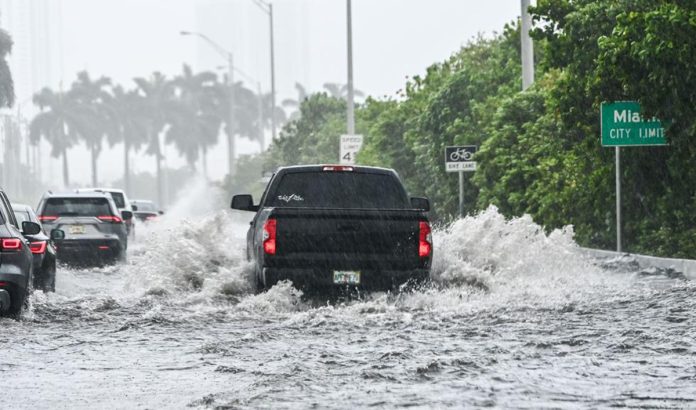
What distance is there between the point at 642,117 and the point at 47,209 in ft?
39.0

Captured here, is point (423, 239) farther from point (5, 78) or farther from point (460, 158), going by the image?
point (5, 78)

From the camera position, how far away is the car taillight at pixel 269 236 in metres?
15.6

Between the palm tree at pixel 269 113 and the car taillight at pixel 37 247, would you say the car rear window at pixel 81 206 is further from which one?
the palm tree at pixel 269 113

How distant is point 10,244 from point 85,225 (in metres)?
13.3

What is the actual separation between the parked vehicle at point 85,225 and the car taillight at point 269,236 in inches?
499

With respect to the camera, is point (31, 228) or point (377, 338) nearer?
point (377, 338)

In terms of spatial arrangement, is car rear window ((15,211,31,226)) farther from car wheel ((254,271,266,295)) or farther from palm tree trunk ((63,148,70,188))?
palm tree trunk ((63,148,70,188))

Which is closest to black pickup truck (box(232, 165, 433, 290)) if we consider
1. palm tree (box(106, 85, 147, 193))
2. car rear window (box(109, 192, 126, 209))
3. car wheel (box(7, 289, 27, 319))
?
car wheel (box(7, 289, 27, 319))

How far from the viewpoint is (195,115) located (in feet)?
457

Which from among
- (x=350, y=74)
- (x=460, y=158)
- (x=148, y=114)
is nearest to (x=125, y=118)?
(x=148, y=114)

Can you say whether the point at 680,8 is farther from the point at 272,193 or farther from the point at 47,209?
the point at 47,209

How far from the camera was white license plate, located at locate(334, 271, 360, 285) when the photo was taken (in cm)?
1575

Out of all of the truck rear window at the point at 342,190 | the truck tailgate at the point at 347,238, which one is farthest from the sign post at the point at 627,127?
the truck tailgate at the point at 347,238

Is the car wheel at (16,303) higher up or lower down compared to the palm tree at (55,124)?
lower down
